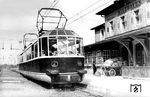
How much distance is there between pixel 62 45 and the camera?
1425 centimetres

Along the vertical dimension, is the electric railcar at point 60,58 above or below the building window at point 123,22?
below

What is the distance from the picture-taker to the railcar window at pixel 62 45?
14.1m

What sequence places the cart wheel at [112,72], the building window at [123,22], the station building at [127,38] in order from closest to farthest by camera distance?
the station building at [127,38] → the cart wheel at [112,72] → the building window at [123,22]

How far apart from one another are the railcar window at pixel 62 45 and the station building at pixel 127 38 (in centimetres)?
675

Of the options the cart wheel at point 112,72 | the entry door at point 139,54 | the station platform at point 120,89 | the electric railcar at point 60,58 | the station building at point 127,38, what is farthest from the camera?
the cart wheel at point 112,72

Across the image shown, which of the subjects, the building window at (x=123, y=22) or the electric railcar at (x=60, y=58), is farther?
the building window at (x=123, y=22)

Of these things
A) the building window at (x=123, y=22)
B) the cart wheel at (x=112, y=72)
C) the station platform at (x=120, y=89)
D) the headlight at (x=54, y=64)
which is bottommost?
the station platform at (x=120, y=89)

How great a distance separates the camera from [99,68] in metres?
25.7

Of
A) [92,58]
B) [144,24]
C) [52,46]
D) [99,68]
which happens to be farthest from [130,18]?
[52,46]

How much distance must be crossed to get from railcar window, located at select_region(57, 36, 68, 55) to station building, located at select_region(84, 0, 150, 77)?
22.1 feet

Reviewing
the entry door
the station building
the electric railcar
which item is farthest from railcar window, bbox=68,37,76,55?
the entry door

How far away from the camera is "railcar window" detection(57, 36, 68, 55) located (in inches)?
557

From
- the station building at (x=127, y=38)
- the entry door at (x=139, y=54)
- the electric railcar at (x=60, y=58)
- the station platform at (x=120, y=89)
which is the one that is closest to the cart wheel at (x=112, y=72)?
the station building at (x=127, y=38)

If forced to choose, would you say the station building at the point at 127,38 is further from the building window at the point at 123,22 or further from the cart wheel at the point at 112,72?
the cart wheel at the point at 112,72
